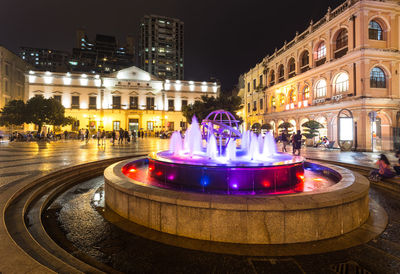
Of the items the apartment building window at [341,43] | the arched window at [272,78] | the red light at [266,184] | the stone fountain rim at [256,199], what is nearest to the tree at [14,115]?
the stone fountain rim at [256,199]

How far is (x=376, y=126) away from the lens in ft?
67.7

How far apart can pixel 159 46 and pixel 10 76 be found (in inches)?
2190

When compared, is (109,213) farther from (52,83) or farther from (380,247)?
(52,83)

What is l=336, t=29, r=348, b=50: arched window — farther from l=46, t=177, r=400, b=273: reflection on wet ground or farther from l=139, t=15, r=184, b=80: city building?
l=139, t=15, r=184, b=80: city building

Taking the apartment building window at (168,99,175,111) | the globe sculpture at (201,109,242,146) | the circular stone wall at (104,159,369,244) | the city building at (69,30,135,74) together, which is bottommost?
the circular stone wall at (104,159,369,244)

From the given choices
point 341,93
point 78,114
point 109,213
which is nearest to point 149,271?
point 109,213

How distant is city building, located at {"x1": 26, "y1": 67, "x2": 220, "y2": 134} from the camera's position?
43.1 meters

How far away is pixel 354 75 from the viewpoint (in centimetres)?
1958

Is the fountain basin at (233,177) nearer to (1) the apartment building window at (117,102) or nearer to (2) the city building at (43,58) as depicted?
→ (1) the apartment building window at (117,102)

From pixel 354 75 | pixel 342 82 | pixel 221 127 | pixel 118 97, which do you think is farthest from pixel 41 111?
pixel 354 75

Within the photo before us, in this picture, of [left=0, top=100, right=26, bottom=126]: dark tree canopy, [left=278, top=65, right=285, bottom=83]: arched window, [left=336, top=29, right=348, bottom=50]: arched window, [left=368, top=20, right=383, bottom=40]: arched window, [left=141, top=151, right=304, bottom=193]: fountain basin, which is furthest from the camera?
[left=278, top=65, right=285, bottom=83]: arched window

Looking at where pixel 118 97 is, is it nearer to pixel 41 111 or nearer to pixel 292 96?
pixel 41 111

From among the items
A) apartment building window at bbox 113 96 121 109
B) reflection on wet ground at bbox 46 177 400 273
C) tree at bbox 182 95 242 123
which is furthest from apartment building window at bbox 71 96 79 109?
reflection on wet ground at bbox 46 177 400 273

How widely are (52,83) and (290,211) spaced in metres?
52.7
